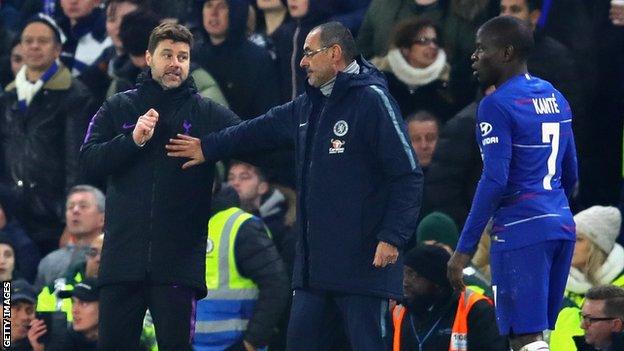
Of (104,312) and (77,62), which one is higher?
(77,62)

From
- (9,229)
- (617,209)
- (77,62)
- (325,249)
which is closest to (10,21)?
(77,62)

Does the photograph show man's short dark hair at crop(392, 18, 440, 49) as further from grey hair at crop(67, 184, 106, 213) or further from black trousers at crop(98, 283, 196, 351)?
black trousers at crop(98, 283, 196, 351)

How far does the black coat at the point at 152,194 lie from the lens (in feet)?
→ 31.9

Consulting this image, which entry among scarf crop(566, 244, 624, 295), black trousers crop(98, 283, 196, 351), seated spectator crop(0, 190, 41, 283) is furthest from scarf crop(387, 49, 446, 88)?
black trousers crop(98, 283, 196, 351)

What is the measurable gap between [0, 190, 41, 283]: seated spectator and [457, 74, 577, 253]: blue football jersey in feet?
19.9

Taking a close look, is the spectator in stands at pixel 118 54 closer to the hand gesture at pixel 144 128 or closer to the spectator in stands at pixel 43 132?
the spectator in stands at pixel 43 132

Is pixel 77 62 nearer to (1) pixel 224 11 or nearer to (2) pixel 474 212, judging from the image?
(1) pixel 224 11

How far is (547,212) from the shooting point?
8.95 metres

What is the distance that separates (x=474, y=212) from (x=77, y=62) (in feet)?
23.8

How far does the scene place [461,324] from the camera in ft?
35.2

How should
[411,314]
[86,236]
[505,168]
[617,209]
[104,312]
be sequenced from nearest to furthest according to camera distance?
[505,168]
[104,312]
[411,314]
[617,209]
[86,236]

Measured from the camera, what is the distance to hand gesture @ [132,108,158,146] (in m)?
9.54

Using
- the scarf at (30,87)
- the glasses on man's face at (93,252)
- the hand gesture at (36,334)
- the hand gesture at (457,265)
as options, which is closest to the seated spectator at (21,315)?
the hand gesture at (36,334)

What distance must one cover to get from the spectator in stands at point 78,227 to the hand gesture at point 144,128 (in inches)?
161
